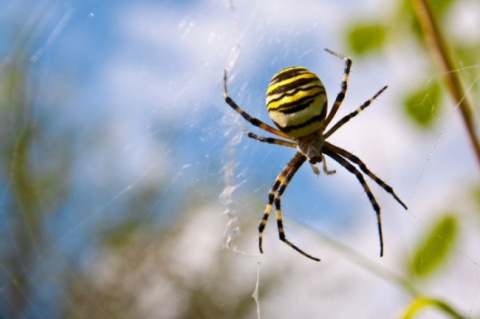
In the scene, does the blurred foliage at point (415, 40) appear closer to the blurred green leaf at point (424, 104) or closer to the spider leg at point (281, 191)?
the blurred green leaf at point (424, 104)

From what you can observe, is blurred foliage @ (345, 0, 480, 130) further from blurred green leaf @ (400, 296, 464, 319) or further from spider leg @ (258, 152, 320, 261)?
spider leg @ (258, 152, 320, 261)

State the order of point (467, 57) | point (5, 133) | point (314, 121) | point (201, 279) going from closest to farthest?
point (467, 57)
point (314, 121)
point (5, 133)
point (201, 279)

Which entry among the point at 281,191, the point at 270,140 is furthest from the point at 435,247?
the point at 281,191

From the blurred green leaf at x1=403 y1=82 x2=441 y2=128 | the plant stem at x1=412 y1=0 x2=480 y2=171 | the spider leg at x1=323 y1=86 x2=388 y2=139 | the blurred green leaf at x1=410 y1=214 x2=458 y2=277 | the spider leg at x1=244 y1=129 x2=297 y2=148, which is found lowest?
the spider leg at x1=244 y1=129 x2=297 y2=148

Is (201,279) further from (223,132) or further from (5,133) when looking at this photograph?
(223,132)

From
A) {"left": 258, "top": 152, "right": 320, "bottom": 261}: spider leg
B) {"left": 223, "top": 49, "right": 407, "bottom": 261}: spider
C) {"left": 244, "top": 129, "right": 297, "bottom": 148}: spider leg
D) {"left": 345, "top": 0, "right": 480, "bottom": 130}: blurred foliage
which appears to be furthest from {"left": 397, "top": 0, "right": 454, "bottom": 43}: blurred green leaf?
{"left": 258, "top": 152, "right": 320, "bottom": 261}: spider leg

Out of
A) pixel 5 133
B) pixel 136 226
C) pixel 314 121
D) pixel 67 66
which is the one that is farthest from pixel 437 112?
pixel 136 226
